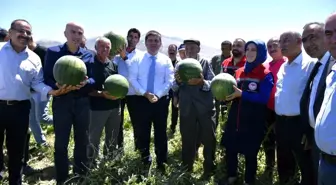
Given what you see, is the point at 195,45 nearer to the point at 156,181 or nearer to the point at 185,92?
the point at 185,92

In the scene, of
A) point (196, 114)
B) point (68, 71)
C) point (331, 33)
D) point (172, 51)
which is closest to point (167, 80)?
point (196, 114)

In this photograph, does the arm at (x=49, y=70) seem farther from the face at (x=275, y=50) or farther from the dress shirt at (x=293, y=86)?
the face at (x=275, y=50)

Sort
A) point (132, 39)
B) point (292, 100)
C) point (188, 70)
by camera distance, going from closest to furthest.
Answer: point (292, 100), point (188, 70), point (132, 39)

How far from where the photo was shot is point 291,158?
4.88m

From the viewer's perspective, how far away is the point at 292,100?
4.39m

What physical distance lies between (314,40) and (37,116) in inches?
220

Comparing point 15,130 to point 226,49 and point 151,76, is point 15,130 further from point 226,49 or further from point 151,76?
point 226,49

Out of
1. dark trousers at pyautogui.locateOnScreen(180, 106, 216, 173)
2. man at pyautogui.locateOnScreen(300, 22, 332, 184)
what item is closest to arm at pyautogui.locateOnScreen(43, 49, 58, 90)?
dark trousers at pyautogui.locateOnScreen(180, 106, 216, 173)

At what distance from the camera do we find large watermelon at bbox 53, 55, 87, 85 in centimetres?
453

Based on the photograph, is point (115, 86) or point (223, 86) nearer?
point (223, 86)

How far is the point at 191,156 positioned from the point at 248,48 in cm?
224

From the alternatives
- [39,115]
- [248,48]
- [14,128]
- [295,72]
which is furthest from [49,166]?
[295,72]

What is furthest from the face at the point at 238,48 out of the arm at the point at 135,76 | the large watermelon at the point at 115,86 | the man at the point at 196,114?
the large watermelon at the point at 115,86

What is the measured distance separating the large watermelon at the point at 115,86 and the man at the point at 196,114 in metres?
0.98
